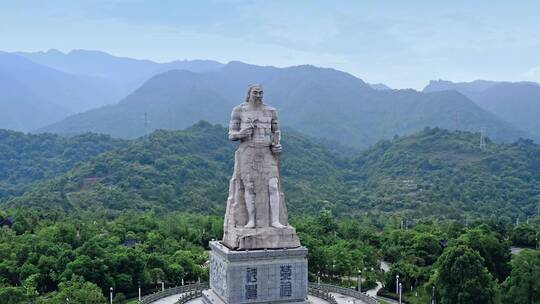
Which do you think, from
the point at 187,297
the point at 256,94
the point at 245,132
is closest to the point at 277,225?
the point at 245,132

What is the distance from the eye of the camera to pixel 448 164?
78.2 meters

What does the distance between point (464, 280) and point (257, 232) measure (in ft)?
32.4

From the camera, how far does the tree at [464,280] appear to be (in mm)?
22938

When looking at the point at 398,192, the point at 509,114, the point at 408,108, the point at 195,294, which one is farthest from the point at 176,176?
the point at 509,114

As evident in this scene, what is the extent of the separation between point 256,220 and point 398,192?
53608 millimetres

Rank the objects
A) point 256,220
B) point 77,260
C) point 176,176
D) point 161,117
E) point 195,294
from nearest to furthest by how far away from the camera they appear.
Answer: point 256,220 → point 195,294 → point 77,260 → point 176,176 → point 161,117

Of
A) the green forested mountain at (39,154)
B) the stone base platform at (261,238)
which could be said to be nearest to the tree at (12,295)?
the stone base platform at (261,238)

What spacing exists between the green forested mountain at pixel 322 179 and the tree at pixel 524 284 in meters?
35.4

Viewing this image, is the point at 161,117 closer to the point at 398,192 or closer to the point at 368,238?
the point at 398,192

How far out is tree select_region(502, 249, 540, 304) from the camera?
22647 mm

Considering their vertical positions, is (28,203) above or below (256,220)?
below

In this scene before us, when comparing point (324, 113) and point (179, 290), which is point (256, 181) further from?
point (324, 113)

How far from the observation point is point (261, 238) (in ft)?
59.1

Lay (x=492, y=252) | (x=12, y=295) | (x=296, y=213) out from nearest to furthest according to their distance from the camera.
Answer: (x=12, y=295) < (x=492, y=252) < (x=296, y=213)
